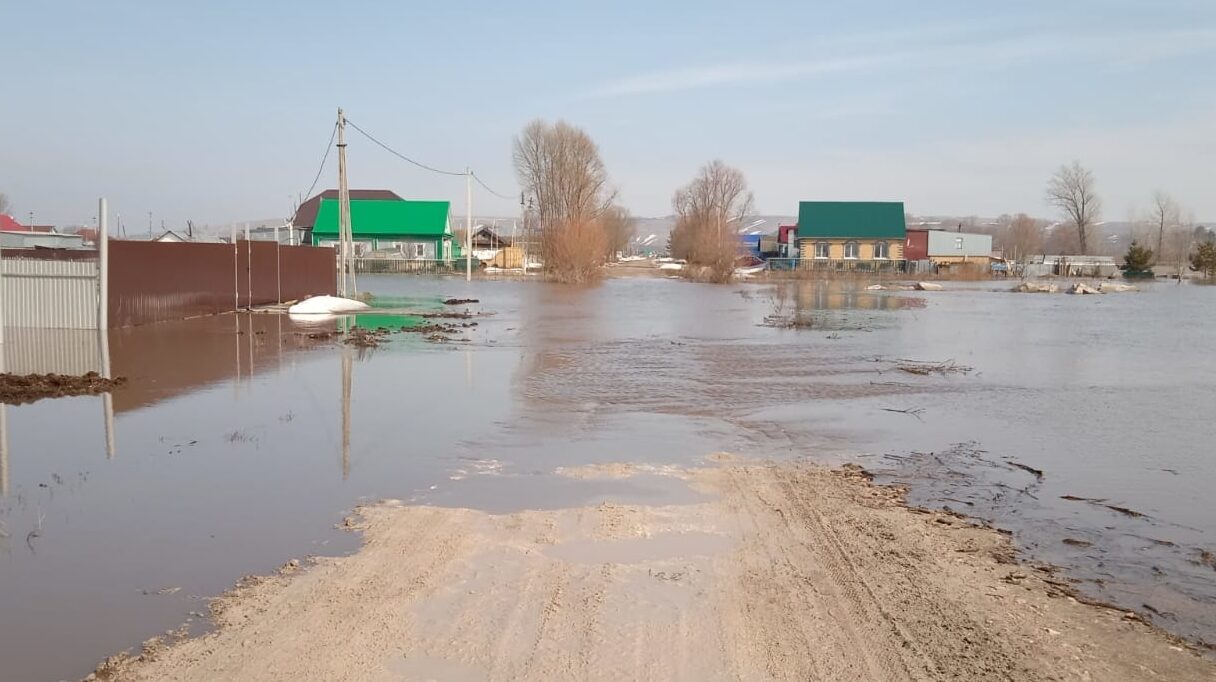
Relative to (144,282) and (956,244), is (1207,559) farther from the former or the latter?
(956,244)

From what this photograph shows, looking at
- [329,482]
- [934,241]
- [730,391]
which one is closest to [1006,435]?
[730,391]

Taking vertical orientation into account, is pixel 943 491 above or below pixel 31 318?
below

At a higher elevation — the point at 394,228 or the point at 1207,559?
the point at 394,228

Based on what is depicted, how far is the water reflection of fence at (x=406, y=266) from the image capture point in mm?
79562

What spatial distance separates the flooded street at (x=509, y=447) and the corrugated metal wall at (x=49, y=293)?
133cm

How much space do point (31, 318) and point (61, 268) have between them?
1.22m

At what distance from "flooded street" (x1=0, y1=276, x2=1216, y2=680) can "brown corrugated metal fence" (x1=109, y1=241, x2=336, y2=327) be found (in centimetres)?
100

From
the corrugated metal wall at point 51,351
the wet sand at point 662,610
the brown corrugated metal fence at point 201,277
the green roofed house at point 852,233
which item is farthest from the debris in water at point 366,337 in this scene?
the green roofed house at point 852,233

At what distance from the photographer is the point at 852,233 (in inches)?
3784

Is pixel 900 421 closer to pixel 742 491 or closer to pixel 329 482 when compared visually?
pixel 742 491

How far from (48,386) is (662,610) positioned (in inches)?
415

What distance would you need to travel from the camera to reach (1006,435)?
37.6 feet

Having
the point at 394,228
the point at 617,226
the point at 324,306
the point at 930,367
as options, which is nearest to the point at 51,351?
the point at 324,306

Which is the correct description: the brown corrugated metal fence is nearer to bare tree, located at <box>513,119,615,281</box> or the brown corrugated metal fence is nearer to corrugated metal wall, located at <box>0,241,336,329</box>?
corrugated metal wall, located at <box>0,241,336,329</box>
